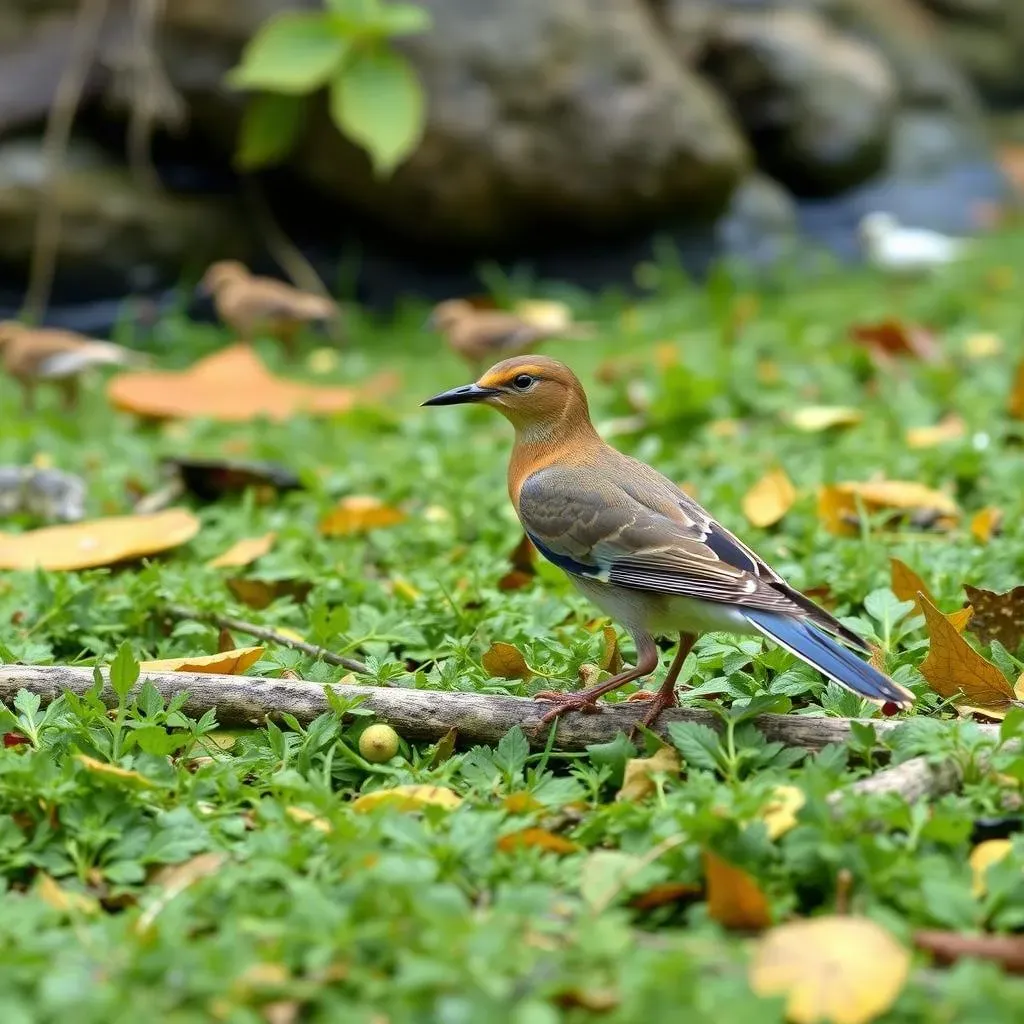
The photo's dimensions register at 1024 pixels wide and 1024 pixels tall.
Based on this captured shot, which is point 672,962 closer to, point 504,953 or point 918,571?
point 504,953

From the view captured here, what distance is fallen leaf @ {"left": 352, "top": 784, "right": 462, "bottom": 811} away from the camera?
2.98 metres

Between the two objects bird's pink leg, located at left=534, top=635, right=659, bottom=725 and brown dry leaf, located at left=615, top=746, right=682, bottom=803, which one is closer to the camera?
brown dry leaf, located at left=615, top=746, right=682, bottom=803

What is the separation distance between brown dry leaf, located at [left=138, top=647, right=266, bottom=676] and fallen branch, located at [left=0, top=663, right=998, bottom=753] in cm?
19

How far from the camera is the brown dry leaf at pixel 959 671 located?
3400mm

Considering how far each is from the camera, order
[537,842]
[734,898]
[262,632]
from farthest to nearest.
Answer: [262,632]
[537,842]
[734,898]

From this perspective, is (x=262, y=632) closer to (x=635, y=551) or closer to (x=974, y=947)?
(x=635, y=551)

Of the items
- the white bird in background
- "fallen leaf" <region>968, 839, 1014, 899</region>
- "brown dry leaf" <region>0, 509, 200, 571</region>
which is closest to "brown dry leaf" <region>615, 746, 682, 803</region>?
"fallen leaf" <region>968, 839, 1014, 899</region>

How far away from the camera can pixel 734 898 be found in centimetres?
253

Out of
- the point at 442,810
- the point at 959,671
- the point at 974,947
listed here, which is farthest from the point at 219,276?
the point at 974,947

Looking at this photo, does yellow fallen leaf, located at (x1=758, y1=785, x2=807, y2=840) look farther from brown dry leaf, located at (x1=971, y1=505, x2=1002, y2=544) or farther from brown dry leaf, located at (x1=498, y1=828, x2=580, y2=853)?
brown dry leaf, located at (x1=971, y1=505, x2=1002, y2=544)

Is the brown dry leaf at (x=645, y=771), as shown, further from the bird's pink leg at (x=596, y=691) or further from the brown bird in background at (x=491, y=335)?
the brown bird in background at (x=491, y=335)

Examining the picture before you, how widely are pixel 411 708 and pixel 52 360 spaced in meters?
4.20

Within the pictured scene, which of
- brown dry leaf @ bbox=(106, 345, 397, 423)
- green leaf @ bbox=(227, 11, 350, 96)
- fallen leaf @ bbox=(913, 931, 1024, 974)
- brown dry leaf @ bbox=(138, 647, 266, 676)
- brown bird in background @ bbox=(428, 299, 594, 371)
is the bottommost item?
brown dry leaf @ bbox=(106, 345, 397, 423)

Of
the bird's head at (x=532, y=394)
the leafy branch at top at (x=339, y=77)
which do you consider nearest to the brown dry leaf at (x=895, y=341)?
the leafy branch at top at (x=339, y=77)
